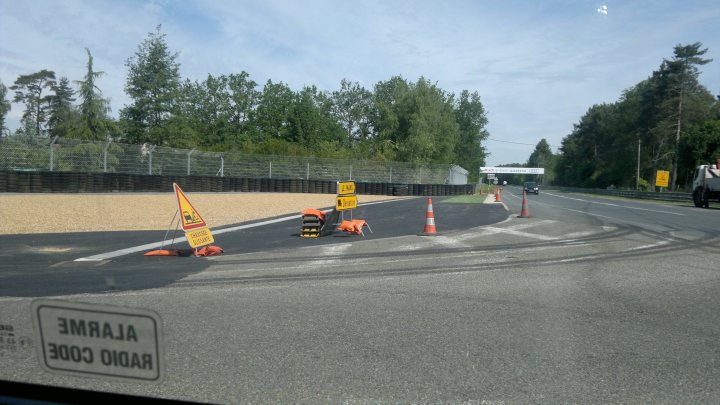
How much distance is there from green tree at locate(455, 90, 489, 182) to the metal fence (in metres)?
60.7

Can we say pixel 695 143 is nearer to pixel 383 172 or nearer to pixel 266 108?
pixel 383 172

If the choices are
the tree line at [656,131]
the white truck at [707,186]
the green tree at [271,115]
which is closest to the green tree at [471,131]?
the tree line at [656,131]

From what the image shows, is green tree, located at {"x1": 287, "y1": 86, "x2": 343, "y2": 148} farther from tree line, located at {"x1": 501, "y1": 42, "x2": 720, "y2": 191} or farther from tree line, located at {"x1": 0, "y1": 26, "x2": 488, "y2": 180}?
tree line, located at {"x1": 501, "y1": 42, "x2": 720, "y2": 191}

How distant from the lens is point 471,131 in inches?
4488

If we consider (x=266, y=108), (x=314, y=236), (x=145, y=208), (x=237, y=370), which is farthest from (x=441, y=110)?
(x=237, y=370)

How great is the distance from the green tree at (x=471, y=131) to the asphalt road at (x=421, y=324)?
340 ft

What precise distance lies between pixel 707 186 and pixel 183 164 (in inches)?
1309

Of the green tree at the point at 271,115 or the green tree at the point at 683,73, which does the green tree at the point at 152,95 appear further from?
the green tree at the point at 683,73

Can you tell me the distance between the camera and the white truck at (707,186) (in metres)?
31.1

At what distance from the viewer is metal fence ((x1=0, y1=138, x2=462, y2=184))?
27422mm

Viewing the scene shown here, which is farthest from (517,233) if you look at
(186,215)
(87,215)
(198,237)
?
(87,215)

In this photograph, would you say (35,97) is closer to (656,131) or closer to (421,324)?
(421,324)

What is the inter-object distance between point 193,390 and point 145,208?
1989cm

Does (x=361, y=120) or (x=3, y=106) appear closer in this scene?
(x=3, y=106)
